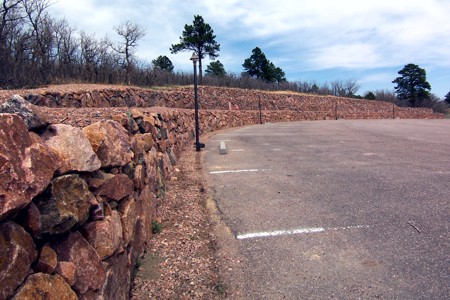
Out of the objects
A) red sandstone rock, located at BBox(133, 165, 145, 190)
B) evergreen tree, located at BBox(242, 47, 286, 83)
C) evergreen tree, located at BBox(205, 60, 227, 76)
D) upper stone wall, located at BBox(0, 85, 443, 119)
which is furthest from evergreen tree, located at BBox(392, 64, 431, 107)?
red sandstone rock, located at BBox(133, 165, 145, 190)

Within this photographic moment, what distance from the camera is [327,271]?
348 cm

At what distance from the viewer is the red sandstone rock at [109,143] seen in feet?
9.78

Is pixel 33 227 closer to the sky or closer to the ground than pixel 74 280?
closer to the sky

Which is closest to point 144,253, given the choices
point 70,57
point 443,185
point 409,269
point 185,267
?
point 185,267

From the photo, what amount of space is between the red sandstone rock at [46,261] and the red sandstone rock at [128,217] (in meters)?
1.11

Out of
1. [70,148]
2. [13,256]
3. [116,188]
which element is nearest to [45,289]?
[13,256]

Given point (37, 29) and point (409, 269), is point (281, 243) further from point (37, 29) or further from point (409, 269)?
point (37, 29)

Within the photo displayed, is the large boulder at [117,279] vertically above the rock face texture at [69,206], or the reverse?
the rock face texture at [69,206]

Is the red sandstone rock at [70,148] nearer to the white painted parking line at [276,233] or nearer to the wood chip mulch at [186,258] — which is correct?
the wood chip mulch at [186,258]

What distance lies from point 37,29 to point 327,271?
1612cm

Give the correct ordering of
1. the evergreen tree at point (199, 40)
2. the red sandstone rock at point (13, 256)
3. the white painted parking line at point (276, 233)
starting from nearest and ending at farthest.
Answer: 1. the red sandstone rock at point (13, 256)
2. the white painted parking line at point (276, 233)
3. the evergreen tree at point (199, 40)

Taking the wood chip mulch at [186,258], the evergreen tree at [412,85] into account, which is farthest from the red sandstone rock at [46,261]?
the evergreen tree at [412,85]

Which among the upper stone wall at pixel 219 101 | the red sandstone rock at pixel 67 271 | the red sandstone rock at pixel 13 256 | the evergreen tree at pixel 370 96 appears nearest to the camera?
the red sandstone rock at pixel 13 256

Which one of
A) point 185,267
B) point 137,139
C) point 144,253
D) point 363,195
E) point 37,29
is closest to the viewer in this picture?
point 185,267
